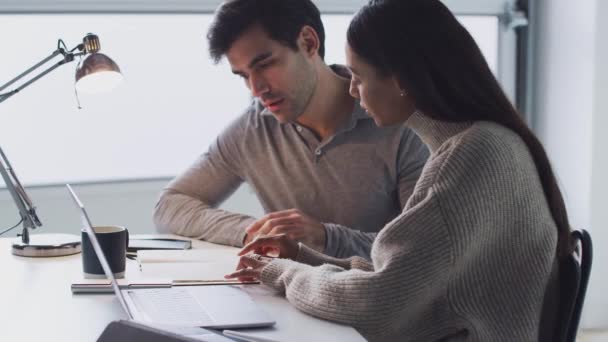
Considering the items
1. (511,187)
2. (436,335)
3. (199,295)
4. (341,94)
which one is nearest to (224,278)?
(199,295)

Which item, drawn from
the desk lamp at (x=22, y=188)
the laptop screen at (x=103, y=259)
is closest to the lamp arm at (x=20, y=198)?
the desk lamp at (x=22, y=188)

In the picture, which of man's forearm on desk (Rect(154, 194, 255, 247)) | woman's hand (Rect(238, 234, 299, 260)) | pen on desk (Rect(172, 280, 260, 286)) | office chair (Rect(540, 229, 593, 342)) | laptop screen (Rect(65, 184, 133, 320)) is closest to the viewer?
laptop screen (Rect(65, 184, 133, 320))

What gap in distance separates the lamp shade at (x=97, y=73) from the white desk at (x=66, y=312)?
1.48 feet

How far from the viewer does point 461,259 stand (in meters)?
1.25

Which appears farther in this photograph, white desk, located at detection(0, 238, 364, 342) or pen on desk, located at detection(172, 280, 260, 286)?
pen on desk, located at detection(172, 280, 260, 286)

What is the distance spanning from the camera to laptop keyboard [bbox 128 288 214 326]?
1229 millimetres

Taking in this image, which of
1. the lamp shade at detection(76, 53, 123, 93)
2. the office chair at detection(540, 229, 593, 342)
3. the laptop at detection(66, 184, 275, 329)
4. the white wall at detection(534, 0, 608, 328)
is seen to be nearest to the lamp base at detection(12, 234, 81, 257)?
the lamp shade at detection(76, 53, 123, 93)

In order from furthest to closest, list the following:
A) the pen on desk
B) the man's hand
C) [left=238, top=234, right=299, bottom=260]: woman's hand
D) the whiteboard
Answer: the whiteboard, the man's hand, [left=238, top=234, right=299, bottom=260]: woman's hand, the pen on desk

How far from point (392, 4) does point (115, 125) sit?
6.85ft

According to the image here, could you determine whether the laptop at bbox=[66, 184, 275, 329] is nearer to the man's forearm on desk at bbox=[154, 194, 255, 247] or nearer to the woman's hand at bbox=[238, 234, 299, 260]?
the woman's hand at bbox=[238, 234, 299, 260]

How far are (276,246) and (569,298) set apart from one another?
1.95 feet

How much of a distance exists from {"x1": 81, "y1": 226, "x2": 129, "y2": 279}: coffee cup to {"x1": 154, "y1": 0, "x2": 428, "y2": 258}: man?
388mm

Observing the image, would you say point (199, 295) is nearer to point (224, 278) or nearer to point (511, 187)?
point (224, 278)

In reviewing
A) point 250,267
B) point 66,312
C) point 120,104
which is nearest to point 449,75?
point 250,267
